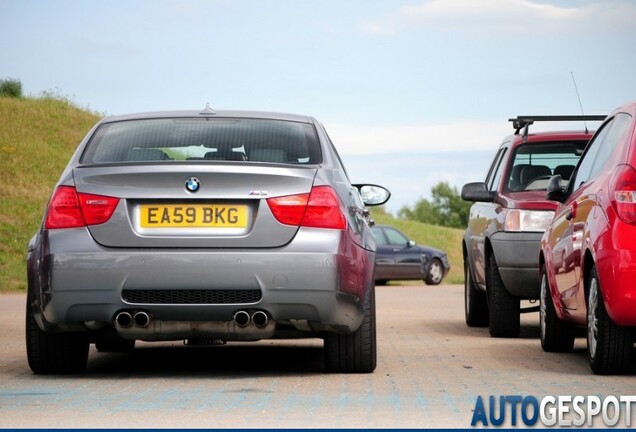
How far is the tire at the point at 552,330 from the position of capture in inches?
478

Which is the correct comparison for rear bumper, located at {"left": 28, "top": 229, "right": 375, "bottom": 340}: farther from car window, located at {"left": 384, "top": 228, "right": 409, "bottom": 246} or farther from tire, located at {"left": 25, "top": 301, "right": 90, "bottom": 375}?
car window, located at {"left": 384, "top": 228, "right": 409, "bottom": 246}

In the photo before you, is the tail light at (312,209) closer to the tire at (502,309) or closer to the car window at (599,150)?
the car window at (599,150)

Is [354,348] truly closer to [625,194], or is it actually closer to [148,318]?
[148,318]

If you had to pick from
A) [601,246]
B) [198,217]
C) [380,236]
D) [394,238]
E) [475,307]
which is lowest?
[394,238]

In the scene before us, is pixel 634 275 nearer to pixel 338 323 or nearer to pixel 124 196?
pixel 338 323

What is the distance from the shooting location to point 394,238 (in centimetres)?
4003

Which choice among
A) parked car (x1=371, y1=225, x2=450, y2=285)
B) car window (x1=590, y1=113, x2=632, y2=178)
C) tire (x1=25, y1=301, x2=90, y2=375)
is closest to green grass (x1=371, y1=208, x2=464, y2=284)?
parked car (x1=371, y1=225, x2=450, y2=285)

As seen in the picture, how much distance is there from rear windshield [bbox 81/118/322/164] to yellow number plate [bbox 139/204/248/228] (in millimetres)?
411

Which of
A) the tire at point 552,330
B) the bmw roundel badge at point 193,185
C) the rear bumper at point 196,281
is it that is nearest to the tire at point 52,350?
the rear bumper at point 196,281

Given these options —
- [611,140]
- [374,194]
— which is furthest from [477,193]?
[611,140]

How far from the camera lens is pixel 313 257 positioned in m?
9.23

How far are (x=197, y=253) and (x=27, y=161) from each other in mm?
50423

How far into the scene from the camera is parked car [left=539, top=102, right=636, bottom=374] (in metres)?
9.23

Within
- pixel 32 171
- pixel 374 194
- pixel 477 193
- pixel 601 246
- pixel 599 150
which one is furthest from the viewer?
pixel 32 171
